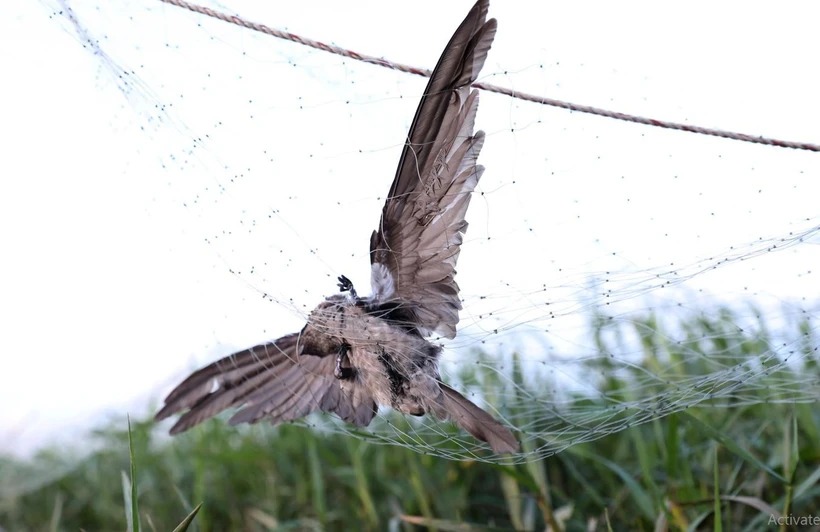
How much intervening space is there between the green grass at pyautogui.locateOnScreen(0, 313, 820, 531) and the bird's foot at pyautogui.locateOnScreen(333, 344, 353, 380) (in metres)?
0.38

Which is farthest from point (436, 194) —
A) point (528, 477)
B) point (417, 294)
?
point (528, 477)

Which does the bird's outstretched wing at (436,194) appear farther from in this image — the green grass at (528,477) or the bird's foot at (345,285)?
the green grass at (528,477)

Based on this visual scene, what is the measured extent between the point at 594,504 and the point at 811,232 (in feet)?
4.17

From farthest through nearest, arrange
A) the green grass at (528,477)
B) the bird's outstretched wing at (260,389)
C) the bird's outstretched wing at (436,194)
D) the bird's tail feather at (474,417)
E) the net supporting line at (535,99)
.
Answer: the green grass at (528,477) < the bird's outstretched wing at (260,389) < the bird's tail feather at (474,417) < the net supporting line at (535,99) < the bird's outstretched wing at (436,194)

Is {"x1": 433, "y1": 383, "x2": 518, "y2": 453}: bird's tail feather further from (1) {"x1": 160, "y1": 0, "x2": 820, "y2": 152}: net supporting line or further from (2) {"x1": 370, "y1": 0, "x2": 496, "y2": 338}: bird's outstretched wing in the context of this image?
(1) {"x1": 160, "y1": 0, "x2": 820, "y2": 152}: net supporting line

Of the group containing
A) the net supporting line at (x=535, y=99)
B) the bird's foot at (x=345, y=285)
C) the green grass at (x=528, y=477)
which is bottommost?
the green grass at (x=528, y=477)

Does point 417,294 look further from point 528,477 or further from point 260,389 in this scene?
point 528,477

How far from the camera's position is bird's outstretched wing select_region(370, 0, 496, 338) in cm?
109

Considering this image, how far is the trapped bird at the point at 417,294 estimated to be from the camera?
1.12 m

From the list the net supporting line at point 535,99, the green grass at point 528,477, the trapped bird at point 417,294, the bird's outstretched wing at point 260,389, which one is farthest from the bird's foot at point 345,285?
the green grass at point 528,477

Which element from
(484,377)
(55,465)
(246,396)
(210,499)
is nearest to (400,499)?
(484,377)

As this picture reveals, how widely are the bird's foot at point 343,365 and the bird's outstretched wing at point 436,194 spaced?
0.36 feet

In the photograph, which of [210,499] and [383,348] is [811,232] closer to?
[383,348]

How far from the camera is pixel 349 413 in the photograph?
4.70 ft
